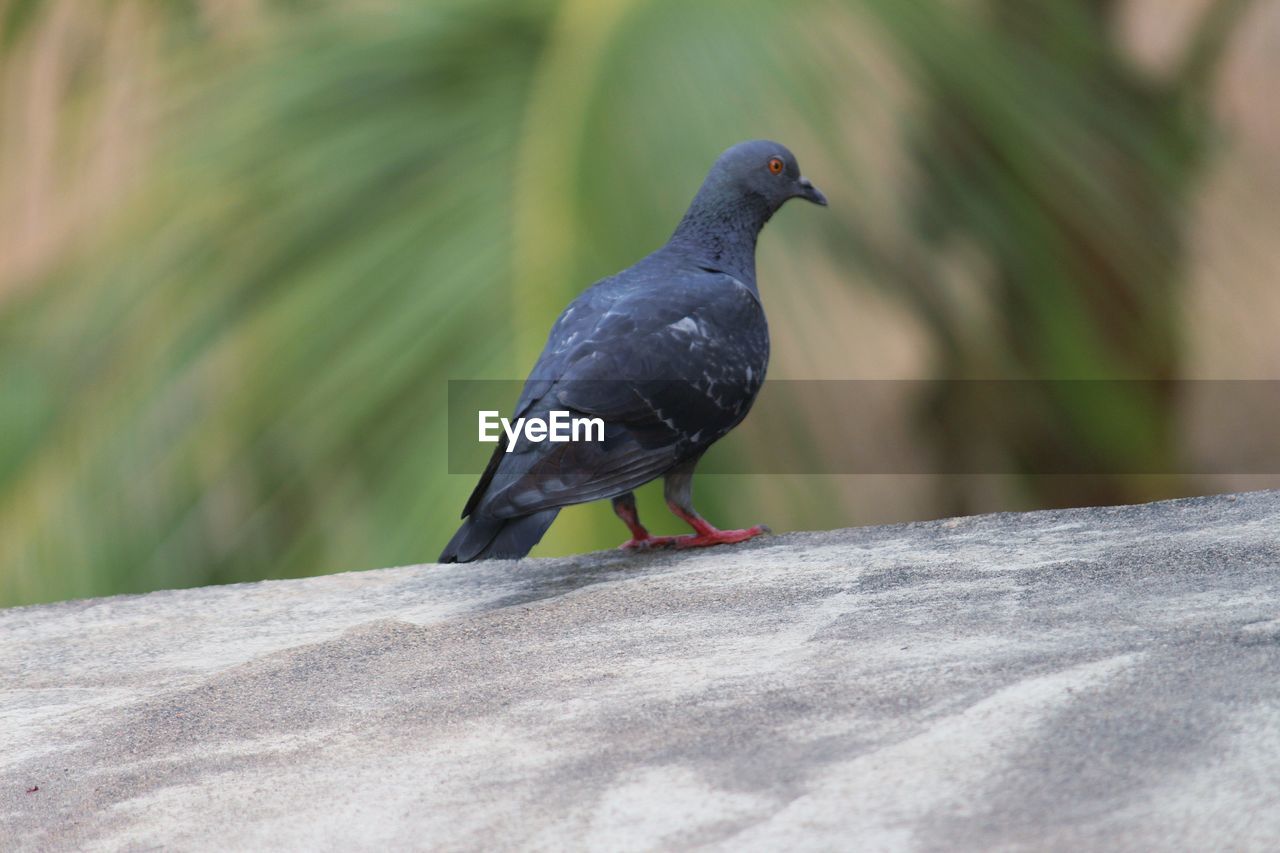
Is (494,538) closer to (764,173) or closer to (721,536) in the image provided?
(721,536)

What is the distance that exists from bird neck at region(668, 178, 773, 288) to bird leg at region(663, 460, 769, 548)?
51 centimetres

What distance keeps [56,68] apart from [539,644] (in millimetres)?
2223

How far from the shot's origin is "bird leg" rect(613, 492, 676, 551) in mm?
3223

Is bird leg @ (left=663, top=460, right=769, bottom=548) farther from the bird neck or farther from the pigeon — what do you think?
the bird neck

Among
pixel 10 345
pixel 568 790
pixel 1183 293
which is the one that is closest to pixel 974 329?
pixel 1183 293

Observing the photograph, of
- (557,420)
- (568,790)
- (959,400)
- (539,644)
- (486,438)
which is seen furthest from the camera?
(959,400)

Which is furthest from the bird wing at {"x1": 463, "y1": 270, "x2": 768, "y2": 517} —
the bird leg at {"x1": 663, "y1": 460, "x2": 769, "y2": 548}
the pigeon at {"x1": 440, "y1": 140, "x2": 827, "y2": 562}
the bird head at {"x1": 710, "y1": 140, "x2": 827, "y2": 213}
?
the bird head at {"x1": 710, "y1": 140, "x2": 827, "y2": 213}

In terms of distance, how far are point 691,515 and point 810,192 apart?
2.74 feet

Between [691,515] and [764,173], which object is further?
[764,173]

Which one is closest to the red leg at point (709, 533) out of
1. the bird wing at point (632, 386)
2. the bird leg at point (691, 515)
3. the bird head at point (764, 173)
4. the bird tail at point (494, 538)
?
the bird leg at point (691, 515)

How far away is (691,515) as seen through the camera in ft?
10.5

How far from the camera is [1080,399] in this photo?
3.27 meters

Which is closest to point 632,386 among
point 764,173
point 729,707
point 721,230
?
point 721,230

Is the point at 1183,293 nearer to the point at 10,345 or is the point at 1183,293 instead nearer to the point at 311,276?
the point at 311,276
